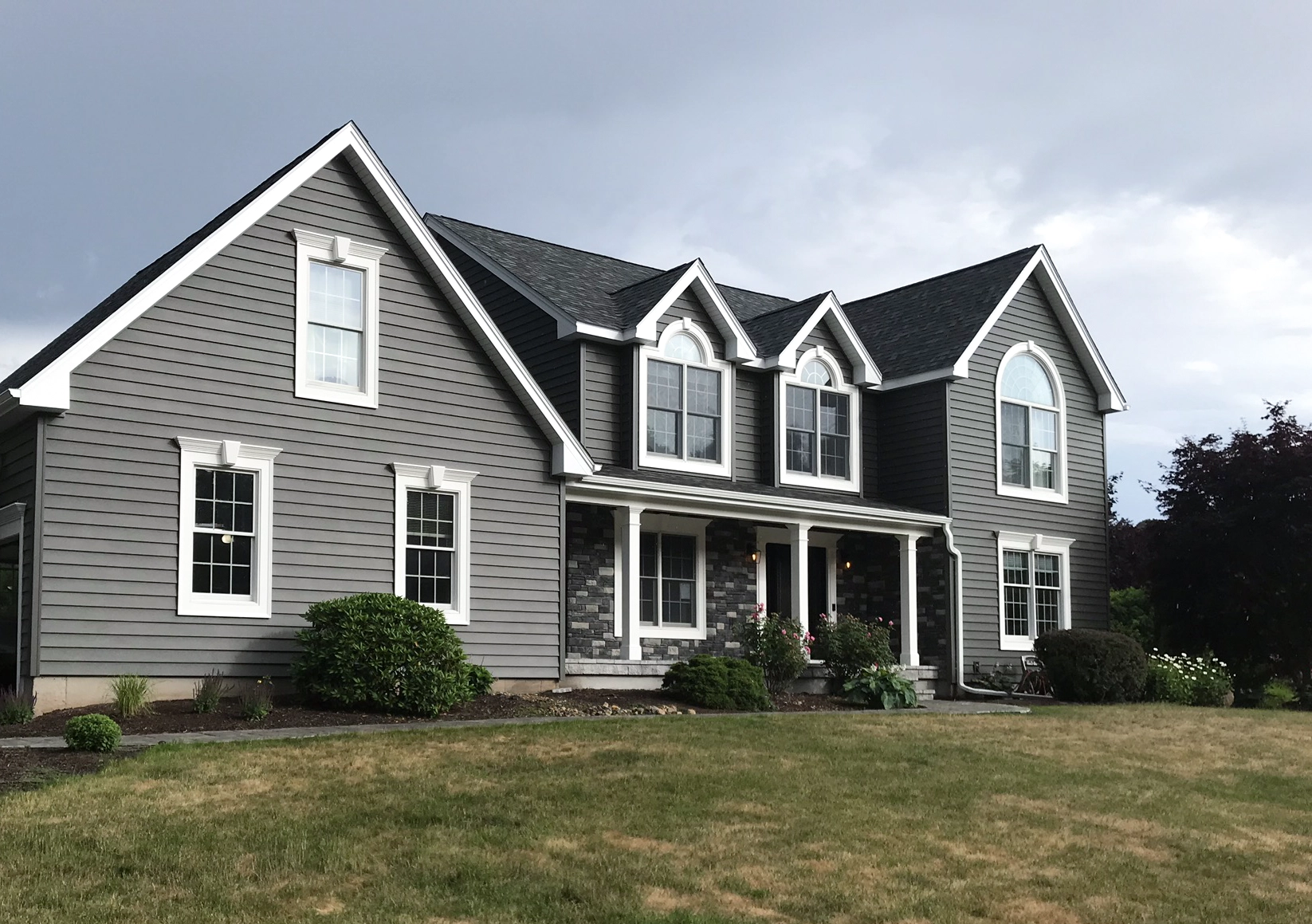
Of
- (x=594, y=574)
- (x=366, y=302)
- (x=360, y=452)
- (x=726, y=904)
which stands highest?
(x=366, y=302)

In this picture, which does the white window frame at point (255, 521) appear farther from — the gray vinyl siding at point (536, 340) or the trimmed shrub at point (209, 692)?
the gray vinyl siding at point (536, 340)

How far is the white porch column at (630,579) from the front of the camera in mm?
19656

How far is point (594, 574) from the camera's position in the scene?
21.4 metres

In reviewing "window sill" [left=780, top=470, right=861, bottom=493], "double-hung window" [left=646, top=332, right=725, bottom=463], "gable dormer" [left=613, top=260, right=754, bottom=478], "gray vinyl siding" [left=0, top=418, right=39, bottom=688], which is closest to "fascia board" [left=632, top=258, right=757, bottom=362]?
"gable dormer" [left=613, top=260, right=754, bottom=478]

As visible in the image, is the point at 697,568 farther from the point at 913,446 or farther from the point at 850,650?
the point at 913,446

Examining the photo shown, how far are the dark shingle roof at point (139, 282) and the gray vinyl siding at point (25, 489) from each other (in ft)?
2.00

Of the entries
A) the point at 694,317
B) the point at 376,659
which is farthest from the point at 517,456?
the point at 694,317

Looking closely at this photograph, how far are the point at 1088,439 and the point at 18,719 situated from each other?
2003 cm

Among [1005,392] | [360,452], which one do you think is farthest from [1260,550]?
[360,452]

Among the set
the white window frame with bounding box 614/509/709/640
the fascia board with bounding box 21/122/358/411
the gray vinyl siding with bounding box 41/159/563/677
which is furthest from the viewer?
the white window frame with bounding box 614/509/709/640

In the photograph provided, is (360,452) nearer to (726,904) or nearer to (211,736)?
(211,736)

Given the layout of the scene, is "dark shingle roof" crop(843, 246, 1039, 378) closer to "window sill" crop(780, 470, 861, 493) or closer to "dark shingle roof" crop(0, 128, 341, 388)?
"window sill" crop(780, 470, 861, 493)

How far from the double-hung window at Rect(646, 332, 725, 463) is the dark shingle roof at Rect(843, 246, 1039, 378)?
4329 mm

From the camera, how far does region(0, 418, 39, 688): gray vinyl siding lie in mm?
14812
